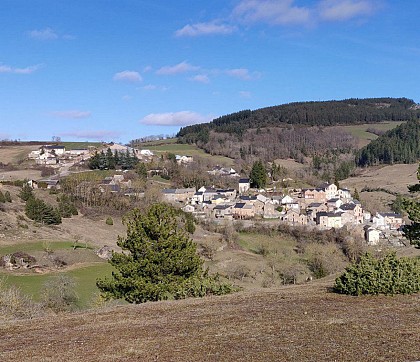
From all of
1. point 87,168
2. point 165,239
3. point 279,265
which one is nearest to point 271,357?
point 165,239

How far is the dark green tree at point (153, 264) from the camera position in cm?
1930

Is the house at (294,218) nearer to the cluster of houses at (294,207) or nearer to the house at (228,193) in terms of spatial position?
the cluster of houses at (294,207)

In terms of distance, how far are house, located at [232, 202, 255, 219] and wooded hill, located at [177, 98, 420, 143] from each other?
8041 centimetres

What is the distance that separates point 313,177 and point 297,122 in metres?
67.8

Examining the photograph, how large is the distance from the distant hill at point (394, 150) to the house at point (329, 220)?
61574mm

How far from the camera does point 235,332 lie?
425 inches

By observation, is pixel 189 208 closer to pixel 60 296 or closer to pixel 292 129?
pixel 60 296

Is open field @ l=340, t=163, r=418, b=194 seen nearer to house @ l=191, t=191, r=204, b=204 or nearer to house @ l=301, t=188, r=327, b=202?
house @ l=301, t=188, r=327, b=202

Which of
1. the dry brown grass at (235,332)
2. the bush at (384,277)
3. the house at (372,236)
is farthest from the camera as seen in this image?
the house at (372,236)

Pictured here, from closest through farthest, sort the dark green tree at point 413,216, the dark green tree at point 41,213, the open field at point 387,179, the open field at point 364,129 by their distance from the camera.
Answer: the dark green tree at point 413,216, the dark green tree at point 41,213, the open field at point 387,179, the open field at point 364,129

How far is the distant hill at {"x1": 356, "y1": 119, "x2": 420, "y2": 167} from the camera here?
125 m

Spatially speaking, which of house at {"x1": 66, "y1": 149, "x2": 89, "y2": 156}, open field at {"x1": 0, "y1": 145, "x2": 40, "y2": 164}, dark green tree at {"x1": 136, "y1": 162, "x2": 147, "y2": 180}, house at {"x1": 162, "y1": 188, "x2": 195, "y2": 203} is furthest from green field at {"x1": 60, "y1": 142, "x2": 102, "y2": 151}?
house at {"x1": 162, "y1": 188, "x2": 195, "y2": 203}

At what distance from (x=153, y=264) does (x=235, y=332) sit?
30.6 feet

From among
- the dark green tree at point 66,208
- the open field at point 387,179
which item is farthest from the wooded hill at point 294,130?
the dark green tree at point 66,208
